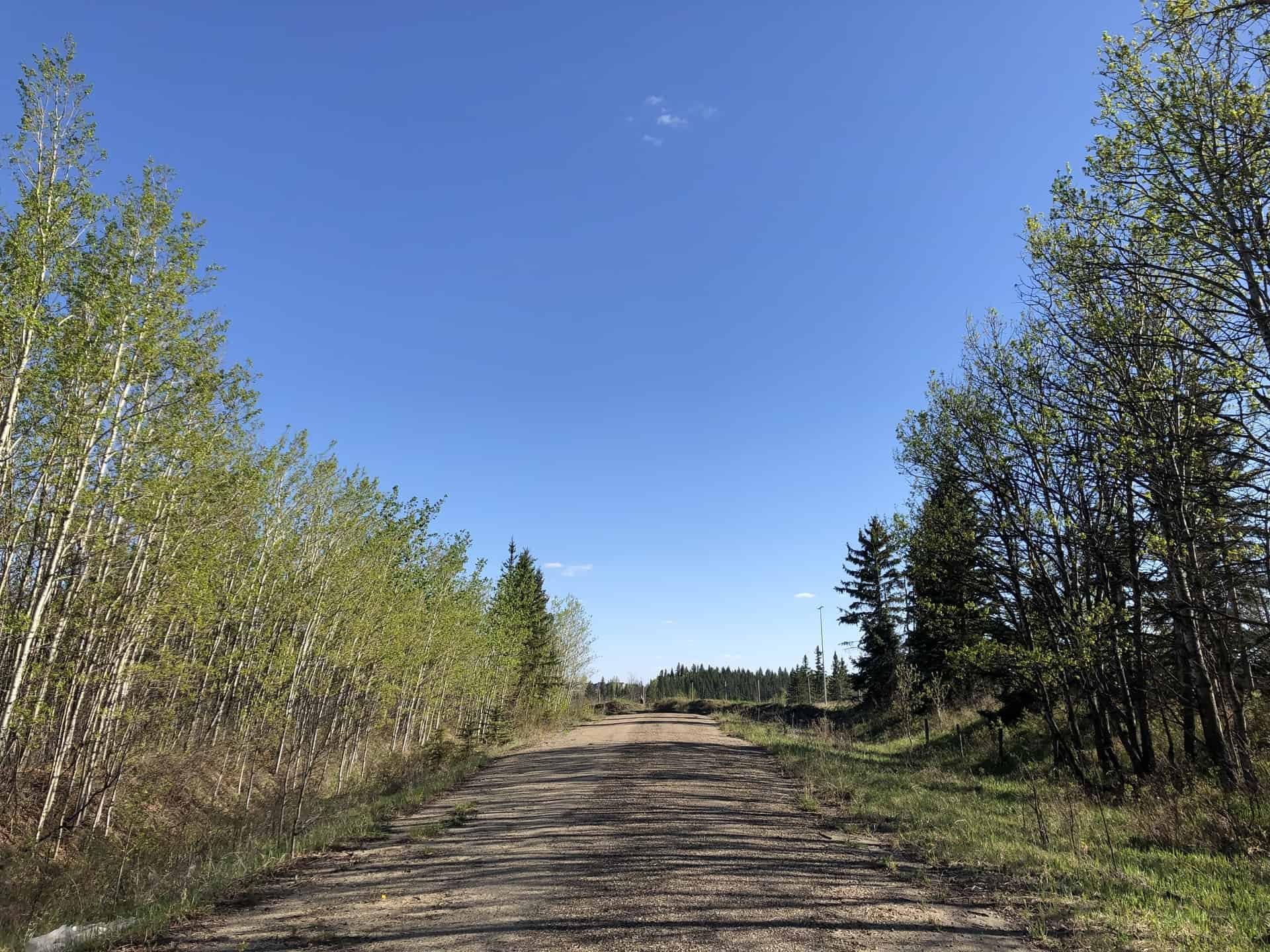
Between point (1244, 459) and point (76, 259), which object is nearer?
point (1244, 459)

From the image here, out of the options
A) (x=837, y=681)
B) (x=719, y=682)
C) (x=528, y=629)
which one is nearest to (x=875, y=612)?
(x=528, y=629)

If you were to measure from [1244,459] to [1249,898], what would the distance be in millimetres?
4638

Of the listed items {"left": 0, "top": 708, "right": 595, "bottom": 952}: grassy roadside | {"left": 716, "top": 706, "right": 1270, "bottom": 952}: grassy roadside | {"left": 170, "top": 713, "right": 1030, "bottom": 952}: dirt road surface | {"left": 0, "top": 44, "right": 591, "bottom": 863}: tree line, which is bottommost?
{"left": 0, "top": 708, "right": 595, "bottom": 952}: grassy roadside

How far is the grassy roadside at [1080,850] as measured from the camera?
208 inches

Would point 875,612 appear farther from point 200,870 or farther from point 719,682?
point 719,682

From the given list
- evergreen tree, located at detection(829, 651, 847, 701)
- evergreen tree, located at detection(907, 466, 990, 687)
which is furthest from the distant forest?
evergreen tree, located at detection(907, 466, 990, 687)

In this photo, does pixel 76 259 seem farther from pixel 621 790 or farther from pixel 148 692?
pixel 621 790

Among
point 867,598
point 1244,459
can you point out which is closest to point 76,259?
point 1244,459

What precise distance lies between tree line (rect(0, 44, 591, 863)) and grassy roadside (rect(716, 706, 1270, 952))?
1150cm

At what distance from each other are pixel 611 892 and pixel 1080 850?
20.3ft

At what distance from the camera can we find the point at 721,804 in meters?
11.5

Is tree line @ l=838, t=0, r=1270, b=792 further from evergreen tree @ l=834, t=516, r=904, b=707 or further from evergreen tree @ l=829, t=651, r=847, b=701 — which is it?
evergreen tree @ l=829, t=651, r=847, b=701

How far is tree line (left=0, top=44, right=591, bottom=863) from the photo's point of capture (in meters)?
8.55

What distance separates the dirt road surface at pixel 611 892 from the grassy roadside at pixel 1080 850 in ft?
2.47
